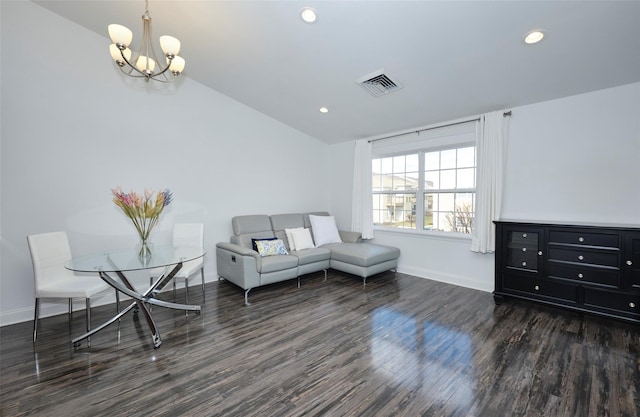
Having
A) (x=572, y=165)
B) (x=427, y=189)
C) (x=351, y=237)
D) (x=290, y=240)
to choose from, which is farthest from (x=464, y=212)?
(x=290, y=240)

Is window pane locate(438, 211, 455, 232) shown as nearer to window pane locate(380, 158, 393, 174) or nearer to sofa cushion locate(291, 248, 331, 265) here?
window pane locate(380, 158, 393, 174)

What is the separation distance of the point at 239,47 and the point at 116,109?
175cm

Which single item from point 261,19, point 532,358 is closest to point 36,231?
point 261,19

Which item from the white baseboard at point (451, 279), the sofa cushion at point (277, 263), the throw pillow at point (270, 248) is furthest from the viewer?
the throw pillow at point (270, 248)

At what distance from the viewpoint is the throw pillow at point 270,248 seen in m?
3.82

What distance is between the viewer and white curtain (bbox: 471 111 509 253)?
346 cm

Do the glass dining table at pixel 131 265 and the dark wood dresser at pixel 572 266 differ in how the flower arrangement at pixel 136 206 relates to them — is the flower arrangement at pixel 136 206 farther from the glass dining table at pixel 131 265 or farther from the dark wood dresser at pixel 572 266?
the dark wood dresser at pixel 572 266

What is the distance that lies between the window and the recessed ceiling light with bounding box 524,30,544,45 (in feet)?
5.48

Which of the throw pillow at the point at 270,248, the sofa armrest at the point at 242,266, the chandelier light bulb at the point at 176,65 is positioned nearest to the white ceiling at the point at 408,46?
the chandelier light bulb at the point at 176,65

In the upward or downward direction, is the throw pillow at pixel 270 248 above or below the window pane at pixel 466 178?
below

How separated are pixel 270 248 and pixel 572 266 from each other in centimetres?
357

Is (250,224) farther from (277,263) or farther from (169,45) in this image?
(169,45)

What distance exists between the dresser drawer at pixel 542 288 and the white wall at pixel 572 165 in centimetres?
41

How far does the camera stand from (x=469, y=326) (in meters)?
2.69
